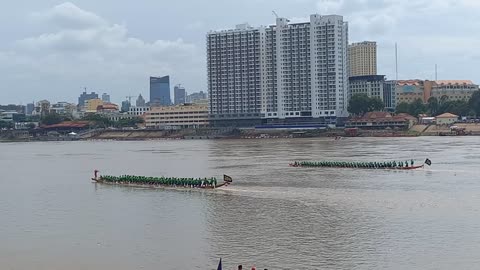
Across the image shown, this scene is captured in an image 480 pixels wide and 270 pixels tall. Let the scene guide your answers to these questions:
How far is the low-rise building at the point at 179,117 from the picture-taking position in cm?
15175

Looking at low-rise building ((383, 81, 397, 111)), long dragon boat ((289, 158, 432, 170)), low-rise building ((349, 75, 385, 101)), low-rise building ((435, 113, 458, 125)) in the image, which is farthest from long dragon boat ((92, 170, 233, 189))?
low-rise building ((383, 81, 397, 111))

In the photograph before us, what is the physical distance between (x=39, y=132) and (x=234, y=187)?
137 metres

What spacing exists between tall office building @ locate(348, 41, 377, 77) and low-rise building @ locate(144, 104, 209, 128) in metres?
62.5

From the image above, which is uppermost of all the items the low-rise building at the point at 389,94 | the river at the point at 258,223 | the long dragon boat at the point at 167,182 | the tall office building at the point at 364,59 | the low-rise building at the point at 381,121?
the tall office building at the point at 364,59

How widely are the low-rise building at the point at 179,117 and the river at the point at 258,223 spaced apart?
108141 millimetres

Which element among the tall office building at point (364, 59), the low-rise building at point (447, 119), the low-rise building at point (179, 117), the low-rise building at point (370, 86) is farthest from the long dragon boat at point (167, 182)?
the tall office building at point (364, 59)

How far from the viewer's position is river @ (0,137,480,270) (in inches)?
792

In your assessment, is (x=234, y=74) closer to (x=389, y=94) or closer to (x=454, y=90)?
(x=389, y=94)

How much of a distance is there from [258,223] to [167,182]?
47.4 ft

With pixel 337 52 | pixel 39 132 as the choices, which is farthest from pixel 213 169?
pixel 39 132

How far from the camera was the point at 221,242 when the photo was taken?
22.5 meters

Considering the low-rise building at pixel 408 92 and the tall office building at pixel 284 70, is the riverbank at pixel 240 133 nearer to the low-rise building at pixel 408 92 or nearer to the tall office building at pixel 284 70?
the tall office building at pixel 284 70

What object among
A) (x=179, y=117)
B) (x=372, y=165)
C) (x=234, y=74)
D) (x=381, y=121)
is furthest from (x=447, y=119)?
(x=372, y=165)

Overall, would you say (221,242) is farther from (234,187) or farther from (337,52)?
(337,52)
